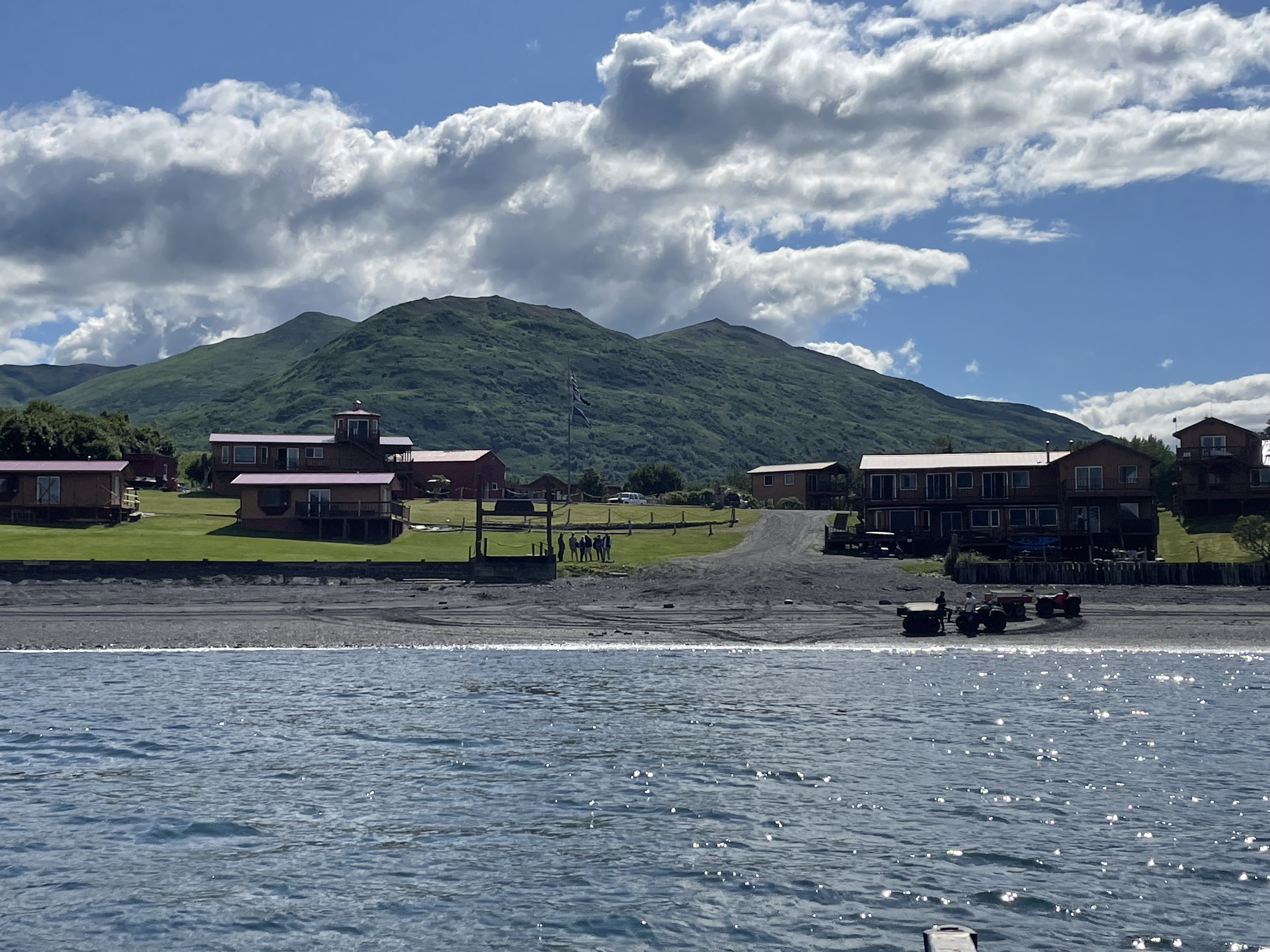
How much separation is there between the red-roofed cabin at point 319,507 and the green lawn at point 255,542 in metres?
1.71

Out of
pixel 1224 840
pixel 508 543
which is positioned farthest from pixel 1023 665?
pixel 508 543

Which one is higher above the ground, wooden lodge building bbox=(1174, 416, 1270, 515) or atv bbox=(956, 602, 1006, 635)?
wooden lodge building bbox=(1174, 416, 1270, 515)

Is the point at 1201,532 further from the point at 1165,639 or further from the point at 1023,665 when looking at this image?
the point at 1023,665

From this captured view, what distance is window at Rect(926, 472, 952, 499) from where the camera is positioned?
9062 cm

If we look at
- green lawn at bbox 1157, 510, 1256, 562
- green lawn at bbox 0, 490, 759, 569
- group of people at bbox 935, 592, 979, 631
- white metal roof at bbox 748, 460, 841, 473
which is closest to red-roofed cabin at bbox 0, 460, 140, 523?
green lawn at bbox 0, 490, 759, 569

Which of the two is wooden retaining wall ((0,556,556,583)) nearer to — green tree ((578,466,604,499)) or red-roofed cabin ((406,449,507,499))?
red-roofed cabin ((406,449,507,499))

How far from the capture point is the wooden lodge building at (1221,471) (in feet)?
328

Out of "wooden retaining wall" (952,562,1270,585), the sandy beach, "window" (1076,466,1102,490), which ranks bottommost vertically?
the sandy beach

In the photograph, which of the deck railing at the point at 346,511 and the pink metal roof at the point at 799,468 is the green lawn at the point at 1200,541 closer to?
the pink metal roof at the point at 799,468

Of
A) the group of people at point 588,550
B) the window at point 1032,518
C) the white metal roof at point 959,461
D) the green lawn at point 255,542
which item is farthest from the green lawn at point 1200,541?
the group of people at point 588,550

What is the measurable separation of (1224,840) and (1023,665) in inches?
983

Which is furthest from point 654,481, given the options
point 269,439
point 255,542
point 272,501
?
point 255,542

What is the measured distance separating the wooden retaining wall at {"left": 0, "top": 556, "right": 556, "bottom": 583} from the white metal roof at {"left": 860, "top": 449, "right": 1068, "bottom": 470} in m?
33.9

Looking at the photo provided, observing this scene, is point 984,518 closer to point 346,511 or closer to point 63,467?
point 346,511
